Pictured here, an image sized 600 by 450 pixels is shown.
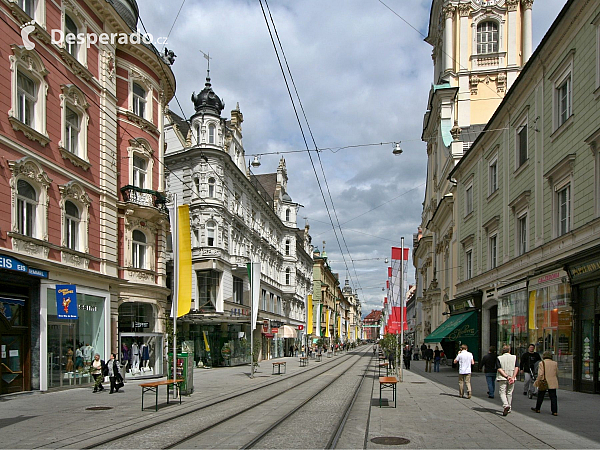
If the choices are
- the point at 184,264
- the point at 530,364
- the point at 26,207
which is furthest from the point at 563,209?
the point at 26,207

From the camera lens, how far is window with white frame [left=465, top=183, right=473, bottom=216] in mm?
33875

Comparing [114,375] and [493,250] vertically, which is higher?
[493,250]

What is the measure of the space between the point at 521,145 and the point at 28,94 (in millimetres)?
18746

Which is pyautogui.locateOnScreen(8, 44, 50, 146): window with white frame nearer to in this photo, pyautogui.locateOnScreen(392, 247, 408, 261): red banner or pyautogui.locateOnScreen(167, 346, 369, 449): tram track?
pyautogui.locateOnScreen(167, 346, 369, 449): tram track

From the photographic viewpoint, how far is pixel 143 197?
2750cm

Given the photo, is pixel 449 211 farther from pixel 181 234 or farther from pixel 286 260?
pixel 286 260

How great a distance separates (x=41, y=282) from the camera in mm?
A: 20094

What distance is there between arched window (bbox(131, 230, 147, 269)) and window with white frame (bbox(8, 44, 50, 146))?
26.5 feet

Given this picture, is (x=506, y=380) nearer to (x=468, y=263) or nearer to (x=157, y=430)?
(x=157, y=430)

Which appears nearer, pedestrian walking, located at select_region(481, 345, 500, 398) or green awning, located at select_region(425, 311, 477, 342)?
pedestrian walking, located at select_region(481, 345, 500, 398)

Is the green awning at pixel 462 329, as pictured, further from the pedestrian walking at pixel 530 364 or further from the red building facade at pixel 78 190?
the red building facade at pixel 78 190

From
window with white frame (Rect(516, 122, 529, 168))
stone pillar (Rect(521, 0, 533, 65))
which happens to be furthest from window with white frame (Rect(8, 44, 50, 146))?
stone pillar (Rect(521, 0, 533, 65))

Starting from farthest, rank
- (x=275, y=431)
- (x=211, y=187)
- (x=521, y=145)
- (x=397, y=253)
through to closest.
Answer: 1. (x=211, y=187)
2. (x=397, y=253)
3. (x=521, y=145)
4. (x=275, y=431)

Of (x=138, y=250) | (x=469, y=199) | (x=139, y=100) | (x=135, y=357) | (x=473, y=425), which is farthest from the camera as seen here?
(x=469, y=199)
